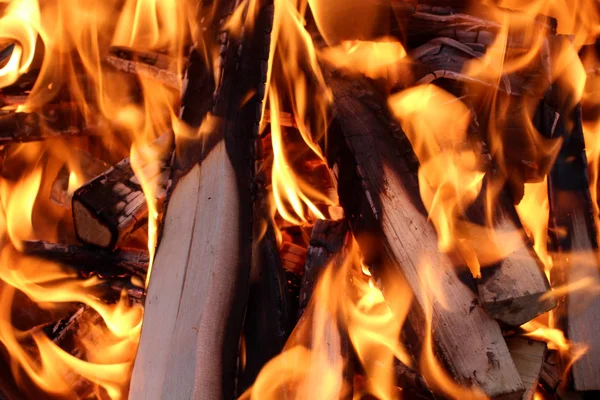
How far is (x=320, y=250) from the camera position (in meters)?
1.97

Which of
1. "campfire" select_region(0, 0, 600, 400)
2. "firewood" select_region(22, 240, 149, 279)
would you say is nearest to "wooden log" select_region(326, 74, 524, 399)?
"campfire" select_region(0, 0, 600, 400)

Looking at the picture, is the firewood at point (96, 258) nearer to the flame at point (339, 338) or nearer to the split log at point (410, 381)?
the flame at point (339, 338)

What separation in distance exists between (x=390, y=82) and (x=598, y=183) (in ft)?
2.95

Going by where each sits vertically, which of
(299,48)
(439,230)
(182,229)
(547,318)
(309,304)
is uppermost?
(299,48)

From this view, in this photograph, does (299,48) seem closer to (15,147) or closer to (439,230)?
(439,230)

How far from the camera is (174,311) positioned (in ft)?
5.19

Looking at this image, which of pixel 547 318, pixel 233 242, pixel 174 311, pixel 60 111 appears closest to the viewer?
pixel 174 311

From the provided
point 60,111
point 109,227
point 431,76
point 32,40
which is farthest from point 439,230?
point 32,40

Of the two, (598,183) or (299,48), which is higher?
(299,48)

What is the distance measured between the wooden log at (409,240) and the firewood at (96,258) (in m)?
0.75

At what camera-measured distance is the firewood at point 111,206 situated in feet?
6.66

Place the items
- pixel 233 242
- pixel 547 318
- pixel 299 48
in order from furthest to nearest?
1. pixel 299 48
2. pixel 547 318
3. pixel 233 242

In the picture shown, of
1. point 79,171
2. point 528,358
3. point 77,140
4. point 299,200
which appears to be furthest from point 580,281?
point 77,140

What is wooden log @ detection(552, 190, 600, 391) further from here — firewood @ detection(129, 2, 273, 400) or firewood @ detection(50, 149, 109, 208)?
firewood @ detection(50, 149, 109, 208)
